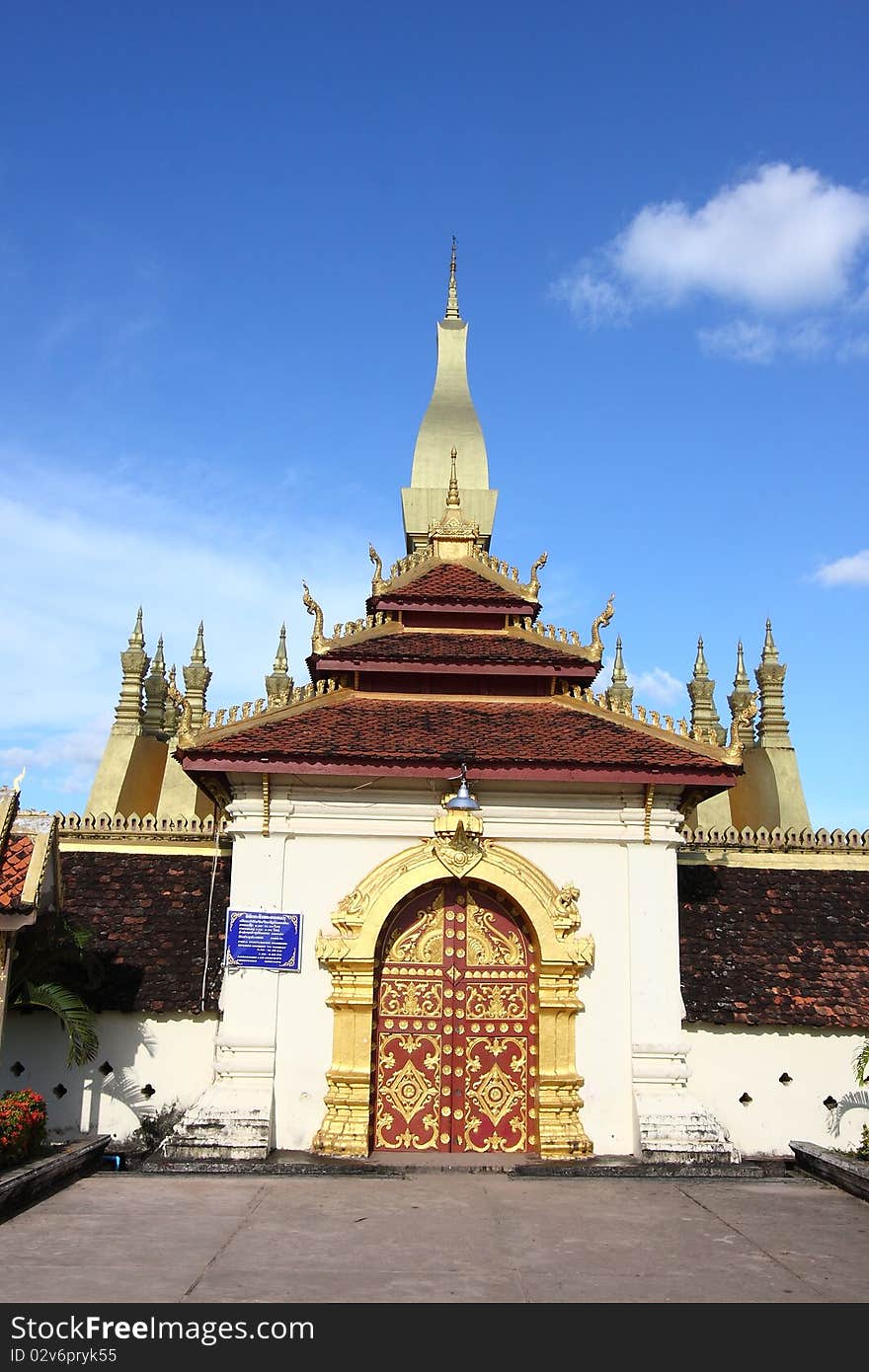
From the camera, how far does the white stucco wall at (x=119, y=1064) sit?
13391 mm

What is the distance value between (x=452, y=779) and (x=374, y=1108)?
12.1 feet

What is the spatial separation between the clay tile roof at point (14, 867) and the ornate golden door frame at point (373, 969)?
3.29 meters

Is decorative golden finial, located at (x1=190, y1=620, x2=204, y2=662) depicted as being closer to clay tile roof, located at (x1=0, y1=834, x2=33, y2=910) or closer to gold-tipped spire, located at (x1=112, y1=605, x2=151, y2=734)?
gold-tipped spire, located at (x1=112, y1=605, x2=151, y2=734)

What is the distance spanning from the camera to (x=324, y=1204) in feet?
33.3

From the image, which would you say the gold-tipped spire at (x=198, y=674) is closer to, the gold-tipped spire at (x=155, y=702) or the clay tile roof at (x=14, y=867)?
the gold-tipped spire at (x=155, y=702)

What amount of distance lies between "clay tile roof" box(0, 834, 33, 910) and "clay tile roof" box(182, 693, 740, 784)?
6.56 ft

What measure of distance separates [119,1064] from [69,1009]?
60.0 inches

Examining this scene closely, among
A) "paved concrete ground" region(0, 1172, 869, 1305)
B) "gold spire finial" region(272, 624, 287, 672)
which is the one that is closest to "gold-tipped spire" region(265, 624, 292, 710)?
"gold spire finial" region(272, 624, 287, 672)

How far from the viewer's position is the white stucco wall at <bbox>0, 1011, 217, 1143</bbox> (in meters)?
13.4
